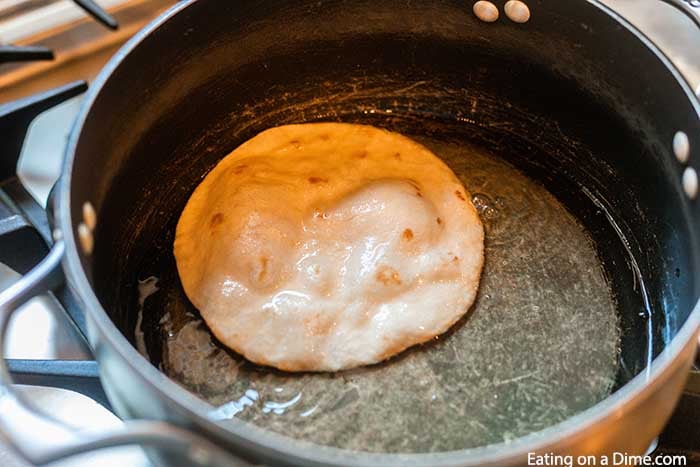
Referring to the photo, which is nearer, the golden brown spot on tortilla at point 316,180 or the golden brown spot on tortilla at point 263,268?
the golden brown spot on tortilla at point 263,268

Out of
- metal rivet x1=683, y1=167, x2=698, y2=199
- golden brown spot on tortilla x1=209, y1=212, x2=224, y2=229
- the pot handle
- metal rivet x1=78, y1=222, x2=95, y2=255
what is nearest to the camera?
the pot handle

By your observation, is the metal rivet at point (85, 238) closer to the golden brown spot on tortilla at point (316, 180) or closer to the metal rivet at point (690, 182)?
the golden brown spot on tortilla at point (316, 180)

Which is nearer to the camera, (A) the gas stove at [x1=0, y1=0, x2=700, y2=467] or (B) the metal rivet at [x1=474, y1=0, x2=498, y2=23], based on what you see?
(A) the gas stove at [x1=0, y1=0, x2=700, y2=467]

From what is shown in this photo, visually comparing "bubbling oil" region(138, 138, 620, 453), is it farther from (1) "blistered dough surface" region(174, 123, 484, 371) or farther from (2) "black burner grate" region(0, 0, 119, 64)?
(2) "black burner grate" region(0, 0, 119, 64)

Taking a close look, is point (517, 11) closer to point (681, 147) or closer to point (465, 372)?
point (681, 147)

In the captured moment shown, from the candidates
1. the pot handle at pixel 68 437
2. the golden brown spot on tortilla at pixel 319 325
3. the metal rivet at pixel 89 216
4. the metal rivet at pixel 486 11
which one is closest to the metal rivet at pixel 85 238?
the metal rivet at pixel 89 216

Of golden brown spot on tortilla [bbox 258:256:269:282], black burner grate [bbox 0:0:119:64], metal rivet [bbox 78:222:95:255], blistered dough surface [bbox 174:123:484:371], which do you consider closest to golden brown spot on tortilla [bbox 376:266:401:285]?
blistered dough surface [bbox 174:123:484:371]
